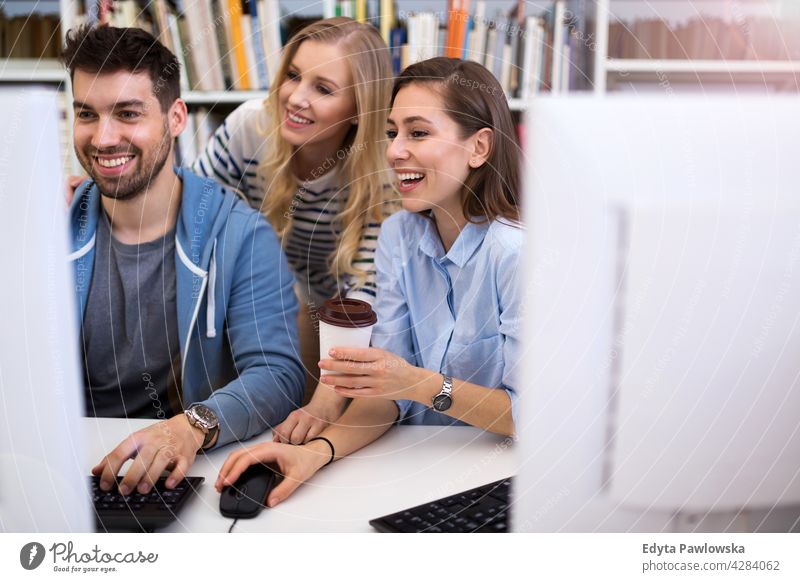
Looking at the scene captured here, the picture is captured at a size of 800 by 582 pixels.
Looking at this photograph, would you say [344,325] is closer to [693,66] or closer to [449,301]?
[449,301]

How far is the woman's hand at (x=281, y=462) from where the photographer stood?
26.5 inches

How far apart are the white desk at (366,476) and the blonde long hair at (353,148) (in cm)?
28

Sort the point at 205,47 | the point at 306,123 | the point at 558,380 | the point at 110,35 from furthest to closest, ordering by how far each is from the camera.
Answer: the point at 205,47
the point at 306,123
the point at 110,35
the point at 558,380

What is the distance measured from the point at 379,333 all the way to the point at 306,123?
0.29 metres

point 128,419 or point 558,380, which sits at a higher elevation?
point 558,380

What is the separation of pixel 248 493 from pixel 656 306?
0.41 meters

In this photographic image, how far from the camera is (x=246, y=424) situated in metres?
0.79

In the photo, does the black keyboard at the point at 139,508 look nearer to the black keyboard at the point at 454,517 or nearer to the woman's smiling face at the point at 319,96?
the black keyboard at the point at 454,517

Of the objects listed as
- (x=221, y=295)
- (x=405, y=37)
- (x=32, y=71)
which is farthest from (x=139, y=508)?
(x=32, y=71)

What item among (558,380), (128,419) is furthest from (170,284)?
(558,380)

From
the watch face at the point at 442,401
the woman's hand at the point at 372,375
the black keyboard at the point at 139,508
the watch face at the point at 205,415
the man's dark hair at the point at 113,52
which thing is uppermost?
the man's dark hair at the point at 113,52

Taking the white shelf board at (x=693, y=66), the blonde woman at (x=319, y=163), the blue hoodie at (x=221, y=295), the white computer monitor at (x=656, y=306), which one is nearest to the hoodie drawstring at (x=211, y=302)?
the blue hoodie at (x=221, y=295)

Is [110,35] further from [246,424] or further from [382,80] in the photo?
[246,424]

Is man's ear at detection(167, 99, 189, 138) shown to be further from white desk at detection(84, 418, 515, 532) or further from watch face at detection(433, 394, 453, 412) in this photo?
watch face at detection(433, 394, 453, 412)
